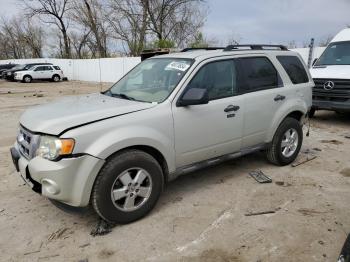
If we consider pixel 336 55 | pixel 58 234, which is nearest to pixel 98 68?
pixel 336 55

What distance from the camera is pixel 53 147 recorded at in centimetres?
318

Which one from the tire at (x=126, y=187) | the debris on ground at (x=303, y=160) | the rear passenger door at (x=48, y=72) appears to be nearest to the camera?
the tire at (x=126, y=187)

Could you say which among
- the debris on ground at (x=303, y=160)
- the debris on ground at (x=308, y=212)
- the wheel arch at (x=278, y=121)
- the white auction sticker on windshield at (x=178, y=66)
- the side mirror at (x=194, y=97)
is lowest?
the debris on ground at (x=308, y=212)

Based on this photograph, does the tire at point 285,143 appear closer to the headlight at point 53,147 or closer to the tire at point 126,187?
the tire at point 126,187

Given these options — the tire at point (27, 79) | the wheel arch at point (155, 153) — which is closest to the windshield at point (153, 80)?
the wheel arch at point (155, 153)

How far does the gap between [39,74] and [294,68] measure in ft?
91.5

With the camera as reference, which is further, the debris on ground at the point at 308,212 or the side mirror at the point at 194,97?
the debris on ground at the point at 308,212

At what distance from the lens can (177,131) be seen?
3.83 m

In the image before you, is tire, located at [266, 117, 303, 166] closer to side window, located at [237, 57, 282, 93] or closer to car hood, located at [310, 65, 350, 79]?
side window, located at [237, 57, 282, 93]

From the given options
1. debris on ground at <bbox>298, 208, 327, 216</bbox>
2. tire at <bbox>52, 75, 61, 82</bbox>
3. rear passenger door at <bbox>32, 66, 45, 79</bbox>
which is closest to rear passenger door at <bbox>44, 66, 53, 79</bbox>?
rear passenger door at <bbox>32, 66, 45, 79</bbox>

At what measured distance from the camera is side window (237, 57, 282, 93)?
4.56 m

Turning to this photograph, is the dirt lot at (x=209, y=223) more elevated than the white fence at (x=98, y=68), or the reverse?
the white fence at (x=98, y=68)

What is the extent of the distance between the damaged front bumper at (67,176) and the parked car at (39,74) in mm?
28243

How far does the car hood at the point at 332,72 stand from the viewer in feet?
27.0
